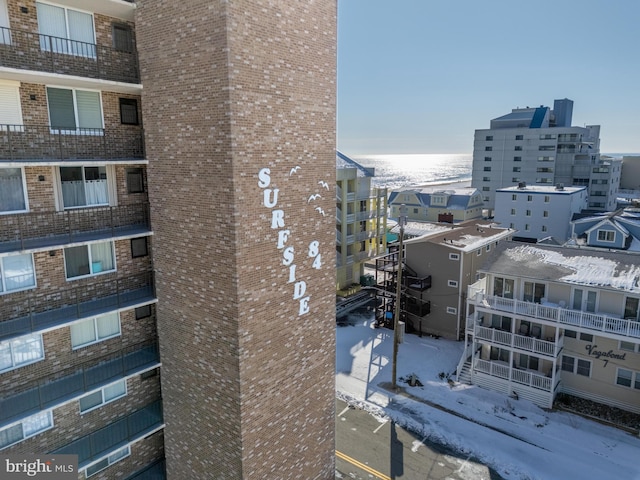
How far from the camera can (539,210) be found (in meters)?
49.9

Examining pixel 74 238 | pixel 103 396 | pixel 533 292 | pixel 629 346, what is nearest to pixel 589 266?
pixel 533 292

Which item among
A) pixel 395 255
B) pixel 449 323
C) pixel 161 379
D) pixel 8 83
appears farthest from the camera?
pixel 395 255

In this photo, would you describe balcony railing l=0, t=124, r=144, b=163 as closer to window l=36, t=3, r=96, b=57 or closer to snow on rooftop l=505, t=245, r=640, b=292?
window l=36, t=3, r=96, b=57

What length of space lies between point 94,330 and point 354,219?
29.9 metres

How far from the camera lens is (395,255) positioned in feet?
109

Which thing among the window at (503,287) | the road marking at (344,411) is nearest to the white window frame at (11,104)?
the road marking at (344,411)

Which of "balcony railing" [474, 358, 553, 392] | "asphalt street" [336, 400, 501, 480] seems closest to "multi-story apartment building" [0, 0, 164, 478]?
"asphalt street" [336, 400, 501, 480]

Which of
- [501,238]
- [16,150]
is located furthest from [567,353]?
[16,150]

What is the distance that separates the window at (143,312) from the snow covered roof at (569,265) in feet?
60.2

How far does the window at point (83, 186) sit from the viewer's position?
1191 centimetres

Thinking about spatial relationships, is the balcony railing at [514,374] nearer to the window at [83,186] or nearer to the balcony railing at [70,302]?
the balcony railing at [70,302]

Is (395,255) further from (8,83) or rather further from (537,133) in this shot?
(537,133)

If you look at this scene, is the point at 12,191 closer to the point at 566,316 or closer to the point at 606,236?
the point at 566,316

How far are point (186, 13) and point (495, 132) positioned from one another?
72596 millimetres
